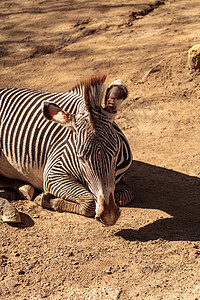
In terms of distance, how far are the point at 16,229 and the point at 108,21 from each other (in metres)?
6.95

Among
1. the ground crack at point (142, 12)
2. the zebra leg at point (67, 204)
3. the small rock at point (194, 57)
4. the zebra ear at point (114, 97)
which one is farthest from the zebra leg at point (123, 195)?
the ground crack at point (142, 12)

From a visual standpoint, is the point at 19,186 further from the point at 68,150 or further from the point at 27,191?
the point at 68,150

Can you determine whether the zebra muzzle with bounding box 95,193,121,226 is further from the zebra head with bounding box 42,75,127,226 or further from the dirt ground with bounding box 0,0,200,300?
the dirt ground with bounding box 0,0,200,300

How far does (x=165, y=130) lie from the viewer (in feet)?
22.0

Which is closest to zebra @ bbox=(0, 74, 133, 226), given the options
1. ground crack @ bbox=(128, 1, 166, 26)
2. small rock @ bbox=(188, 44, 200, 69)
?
small rock @ bbox=(188, 44, 200, 69)

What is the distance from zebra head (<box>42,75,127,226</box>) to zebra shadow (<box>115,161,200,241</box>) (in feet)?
1.80

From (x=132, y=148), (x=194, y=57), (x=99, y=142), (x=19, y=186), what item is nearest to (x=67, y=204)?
(x=19, y=186)

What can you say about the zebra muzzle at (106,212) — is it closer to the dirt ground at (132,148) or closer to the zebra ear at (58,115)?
the dirt ground at (132,148)

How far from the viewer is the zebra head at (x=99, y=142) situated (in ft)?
13.6

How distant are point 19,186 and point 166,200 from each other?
1.76 m

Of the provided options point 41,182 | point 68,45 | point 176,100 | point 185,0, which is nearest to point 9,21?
point 68,45

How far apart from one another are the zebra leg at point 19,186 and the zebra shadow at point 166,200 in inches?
46.5

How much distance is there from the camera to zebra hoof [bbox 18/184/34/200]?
17.5ft

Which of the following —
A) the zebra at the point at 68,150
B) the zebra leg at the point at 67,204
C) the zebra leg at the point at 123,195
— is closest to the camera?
the zebra at the point at 68,150
